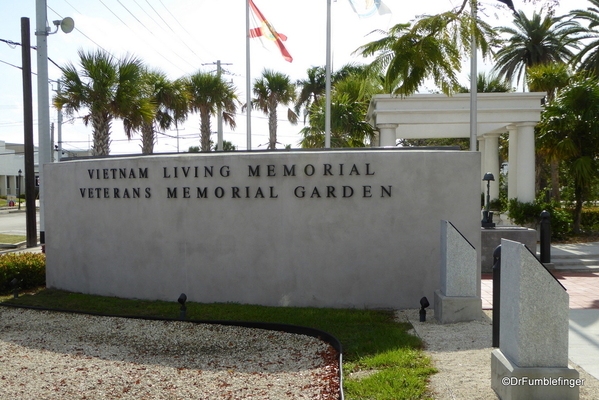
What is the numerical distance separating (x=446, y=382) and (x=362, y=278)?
12.8 ft

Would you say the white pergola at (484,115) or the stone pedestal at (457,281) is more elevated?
the white pergola at (484,115)

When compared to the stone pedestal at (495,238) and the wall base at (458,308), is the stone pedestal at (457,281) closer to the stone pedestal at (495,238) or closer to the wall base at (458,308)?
the wall base at (458,308)

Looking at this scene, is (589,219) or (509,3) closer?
(509,3)

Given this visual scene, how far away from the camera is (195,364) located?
6.56 metres

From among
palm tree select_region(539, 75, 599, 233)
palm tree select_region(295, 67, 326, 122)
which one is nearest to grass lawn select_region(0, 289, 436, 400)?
palm tree select_region(539, 75, 599, 233)

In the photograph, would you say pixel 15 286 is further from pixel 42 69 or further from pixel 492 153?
pixel 492 153

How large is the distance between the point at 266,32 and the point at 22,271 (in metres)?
9.10

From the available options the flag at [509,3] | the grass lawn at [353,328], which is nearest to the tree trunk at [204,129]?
the grass lawn at [353,328]

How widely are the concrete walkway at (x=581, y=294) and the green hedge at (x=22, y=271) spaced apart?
343 inches

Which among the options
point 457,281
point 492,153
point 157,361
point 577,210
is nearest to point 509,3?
point 457,281

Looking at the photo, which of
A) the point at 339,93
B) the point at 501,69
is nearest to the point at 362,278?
the point at 339,93

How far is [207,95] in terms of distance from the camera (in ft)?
79.0

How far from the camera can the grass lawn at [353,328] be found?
534cm

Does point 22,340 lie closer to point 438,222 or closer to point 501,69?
point 438,222
